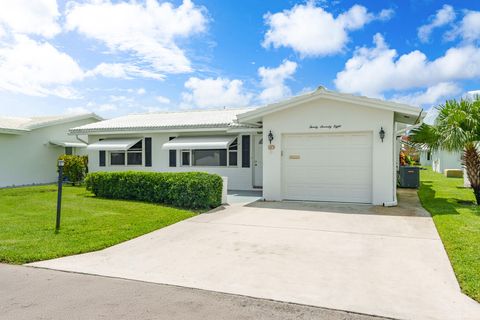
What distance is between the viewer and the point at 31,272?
19.7 feet

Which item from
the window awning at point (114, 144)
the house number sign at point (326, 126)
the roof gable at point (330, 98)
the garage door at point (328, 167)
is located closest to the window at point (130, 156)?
the window awning at point (114, 144)

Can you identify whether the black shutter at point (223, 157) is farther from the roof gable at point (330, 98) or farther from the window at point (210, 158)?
the roof gable at point (330, 98)

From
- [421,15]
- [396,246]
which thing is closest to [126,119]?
[421,15]

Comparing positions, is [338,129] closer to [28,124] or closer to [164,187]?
[164,187]

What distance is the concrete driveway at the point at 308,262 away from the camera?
4809 millimetres

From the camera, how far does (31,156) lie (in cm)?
2264

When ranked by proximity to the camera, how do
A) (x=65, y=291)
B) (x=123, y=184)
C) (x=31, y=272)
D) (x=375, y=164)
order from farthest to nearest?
(x=123, y=184) → (x=375, y=164) → (x=31, y=272) → (x=65, y=291)

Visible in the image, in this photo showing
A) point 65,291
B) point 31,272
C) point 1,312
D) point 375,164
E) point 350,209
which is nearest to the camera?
point 1,312

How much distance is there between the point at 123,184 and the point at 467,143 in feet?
43.9

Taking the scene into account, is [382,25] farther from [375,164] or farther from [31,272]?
[31,272]

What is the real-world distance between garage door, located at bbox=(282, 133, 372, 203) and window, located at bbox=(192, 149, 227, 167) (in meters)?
5.27

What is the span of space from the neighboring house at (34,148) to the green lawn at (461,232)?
2249 centimetres

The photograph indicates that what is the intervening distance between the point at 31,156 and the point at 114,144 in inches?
266

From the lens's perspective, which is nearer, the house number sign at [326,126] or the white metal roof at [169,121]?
the house number sign at [326,126]
